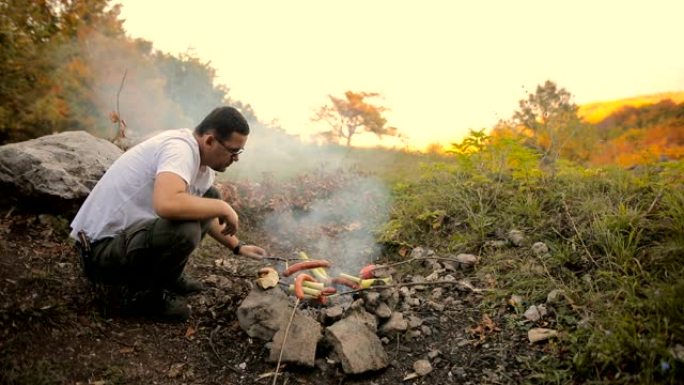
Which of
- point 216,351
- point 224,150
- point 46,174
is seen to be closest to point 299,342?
point 216,351

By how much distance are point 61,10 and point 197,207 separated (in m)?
6.47

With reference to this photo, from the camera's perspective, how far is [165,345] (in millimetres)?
2672

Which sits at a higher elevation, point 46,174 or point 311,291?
point 46,174

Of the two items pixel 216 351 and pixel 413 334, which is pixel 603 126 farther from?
pixel 216 351

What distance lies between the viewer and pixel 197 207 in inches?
94.8

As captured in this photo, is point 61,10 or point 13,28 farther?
point 61,10

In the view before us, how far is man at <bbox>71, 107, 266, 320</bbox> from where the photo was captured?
2453mm

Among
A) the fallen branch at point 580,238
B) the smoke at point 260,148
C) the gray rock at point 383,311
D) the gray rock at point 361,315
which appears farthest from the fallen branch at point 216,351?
the fallen branch at point 580,238

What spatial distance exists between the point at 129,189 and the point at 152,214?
8.9 inches

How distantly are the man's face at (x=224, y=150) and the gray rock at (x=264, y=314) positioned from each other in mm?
954

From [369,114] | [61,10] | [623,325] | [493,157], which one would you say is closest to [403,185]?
[493,157]

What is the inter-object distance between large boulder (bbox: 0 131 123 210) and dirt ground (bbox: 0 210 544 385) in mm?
545

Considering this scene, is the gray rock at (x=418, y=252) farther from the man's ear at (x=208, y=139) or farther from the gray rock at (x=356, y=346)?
the man's ear at (x=208, y=139)

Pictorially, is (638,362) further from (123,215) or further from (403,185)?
(403,185)
